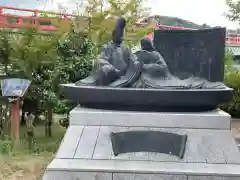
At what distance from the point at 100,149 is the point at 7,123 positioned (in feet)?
14.9

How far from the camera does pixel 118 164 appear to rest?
4848 mm

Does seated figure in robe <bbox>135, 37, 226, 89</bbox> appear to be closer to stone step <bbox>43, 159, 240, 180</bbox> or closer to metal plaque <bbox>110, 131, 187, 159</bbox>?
metal plaque <bbox>110, 131, 187, 159</bbox>

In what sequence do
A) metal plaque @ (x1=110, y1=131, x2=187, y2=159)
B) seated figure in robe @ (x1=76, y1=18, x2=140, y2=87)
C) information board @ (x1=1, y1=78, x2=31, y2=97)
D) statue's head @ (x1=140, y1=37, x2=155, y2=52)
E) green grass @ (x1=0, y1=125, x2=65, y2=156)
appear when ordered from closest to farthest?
metal plaque @ (x1=110, y1=131, x2=187, y2=159) < seated figure in robe @ (x1=76, y1=18, x2=140, y2=87) < statue's head @ (x1=140, y1=37, x2=155, y2=52) < green grass @ (x1=0, y1=125, x2=65, y2=156) < information board @ (x1=1, y1=78, x2=31, y2=97)

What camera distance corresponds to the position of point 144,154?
510 centimetres

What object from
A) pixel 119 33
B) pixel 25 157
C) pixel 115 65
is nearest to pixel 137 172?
pixel 115 65

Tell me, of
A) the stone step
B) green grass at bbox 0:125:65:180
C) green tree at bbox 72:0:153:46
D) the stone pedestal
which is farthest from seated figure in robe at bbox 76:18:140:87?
green tree at bbox 72:0:153:46

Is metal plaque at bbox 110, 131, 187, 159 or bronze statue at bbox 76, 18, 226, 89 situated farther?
bronze statue at bbox 76, 18, 226, 89

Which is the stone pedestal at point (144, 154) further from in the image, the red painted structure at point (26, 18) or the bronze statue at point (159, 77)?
the red painted structure at point (26, 18)

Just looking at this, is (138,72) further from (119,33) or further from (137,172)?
(137,172)

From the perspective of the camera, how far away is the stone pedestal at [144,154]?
464 centimetres

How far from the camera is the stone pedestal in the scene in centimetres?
464

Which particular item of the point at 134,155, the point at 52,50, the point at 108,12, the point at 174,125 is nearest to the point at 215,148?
the point at 174,125

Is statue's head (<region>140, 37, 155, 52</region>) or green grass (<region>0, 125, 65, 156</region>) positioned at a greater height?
statue's head (<region>140, 37, 155, 52</region>)

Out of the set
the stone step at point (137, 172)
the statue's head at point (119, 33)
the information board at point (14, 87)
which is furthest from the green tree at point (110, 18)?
the stone step at point (137, 172)
